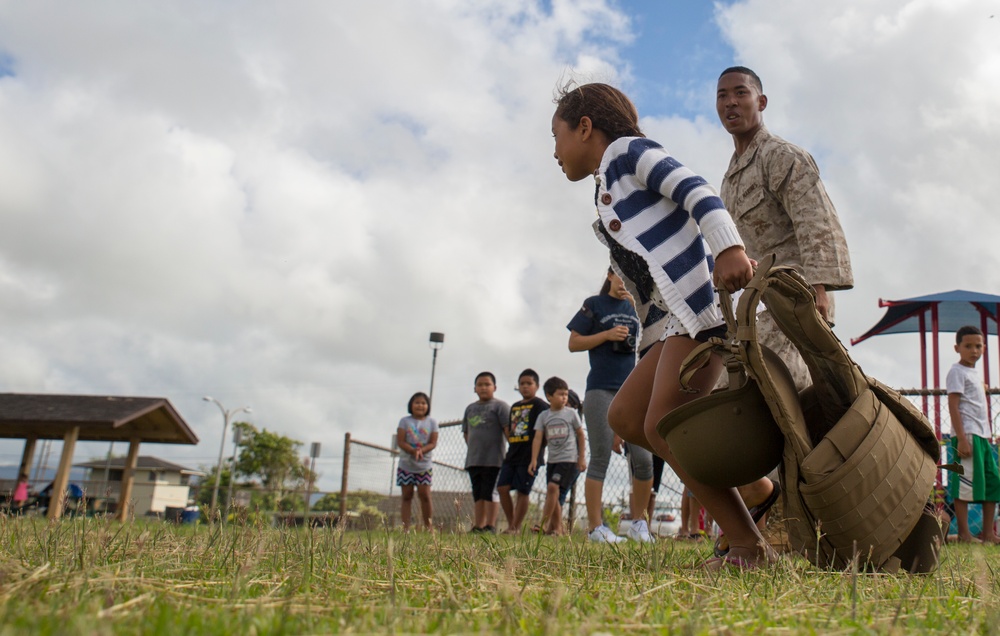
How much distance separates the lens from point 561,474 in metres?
7.56

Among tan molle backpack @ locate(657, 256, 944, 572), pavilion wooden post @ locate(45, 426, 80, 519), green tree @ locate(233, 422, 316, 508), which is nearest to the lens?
tan molle backpack @ locate(657, 256, 944, 572)

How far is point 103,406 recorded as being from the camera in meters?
21.4

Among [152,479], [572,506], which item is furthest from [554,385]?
[152,479]

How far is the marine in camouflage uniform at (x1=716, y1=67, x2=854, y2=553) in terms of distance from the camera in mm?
3475

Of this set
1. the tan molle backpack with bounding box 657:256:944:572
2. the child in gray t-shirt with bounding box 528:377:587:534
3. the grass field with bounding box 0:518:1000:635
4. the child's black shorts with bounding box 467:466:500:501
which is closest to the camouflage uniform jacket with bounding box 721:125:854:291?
the tan molle backpack with bounding box 657:256:944:572

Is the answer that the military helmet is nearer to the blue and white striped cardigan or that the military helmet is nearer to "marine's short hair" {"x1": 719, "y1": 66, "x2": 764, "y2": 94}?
the blue and white striped cardigan

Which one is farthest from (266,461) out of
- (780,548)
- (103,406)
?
(780,548)

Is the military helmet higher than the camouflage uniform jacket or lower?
lower

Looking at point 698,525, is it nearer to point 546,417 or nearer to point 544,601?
point 546,417

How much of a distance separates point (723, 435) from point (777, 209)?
1.77 m

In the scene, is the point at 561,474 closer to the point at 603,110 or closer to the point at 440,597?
the point at 603,110

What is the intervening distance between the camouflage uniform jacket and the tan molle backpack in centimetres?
98

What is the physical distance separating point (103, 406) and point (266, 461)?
107ft

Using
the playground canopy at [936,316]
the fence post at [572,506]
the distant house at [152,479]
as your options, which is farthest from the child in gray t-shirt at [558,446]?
the distant house at [152,479]
